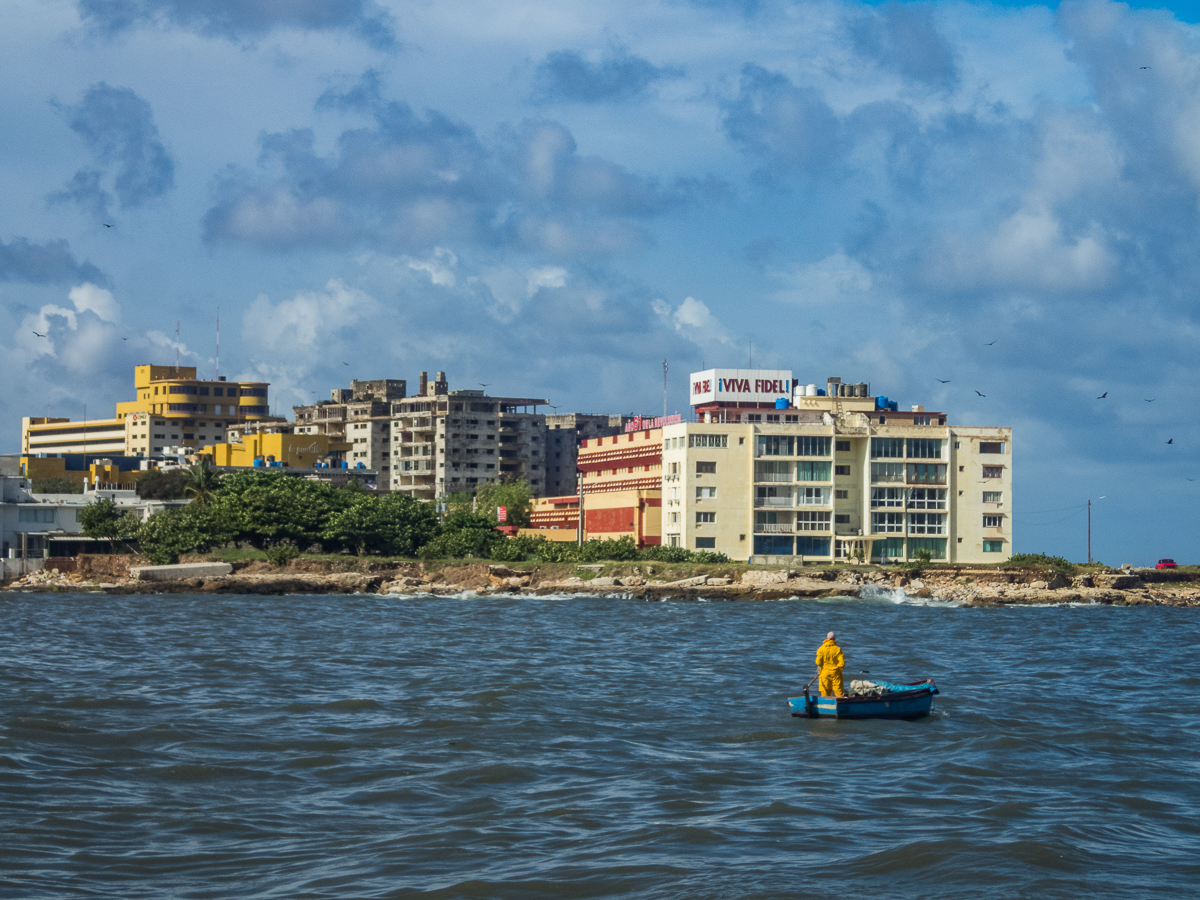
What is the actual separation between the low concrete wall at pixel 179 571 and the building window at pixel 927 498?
177ft

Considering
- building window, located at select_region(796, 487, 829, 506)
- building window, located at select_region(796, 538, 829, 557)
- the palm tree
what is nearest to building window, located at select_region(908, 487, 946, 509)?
building window, located at select_region(796, 487, 829, 506)

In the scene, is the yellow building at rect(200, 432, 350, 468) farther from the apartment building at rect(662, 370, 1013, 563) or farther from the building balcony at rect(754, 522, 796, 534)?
the building balcony at rect(754, 522, 796, 534)

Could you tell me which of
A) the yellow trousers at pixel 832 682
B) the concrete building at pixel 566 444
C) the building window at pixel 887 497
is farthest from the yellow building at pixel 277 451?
the yellow trousers at pixel 832 682

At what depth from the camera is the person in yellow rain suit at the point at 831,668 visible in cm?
3192

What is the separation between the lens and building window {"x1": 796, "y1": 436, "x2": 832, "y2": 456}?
106 metres

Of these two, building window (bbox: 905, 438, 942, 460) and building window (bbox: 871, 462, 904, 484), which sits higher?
building window (bbox: 905, 438, 942, 460)

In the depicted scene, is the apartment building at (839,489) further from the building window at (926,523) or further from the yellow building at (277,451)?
the yellow building at (277,451)

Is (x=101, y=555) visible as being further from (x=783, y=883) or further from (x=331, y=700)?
(x=783, y=883)

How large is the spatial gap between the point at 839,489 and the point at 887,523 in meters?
4.75

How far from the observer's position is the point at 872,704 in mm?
32062

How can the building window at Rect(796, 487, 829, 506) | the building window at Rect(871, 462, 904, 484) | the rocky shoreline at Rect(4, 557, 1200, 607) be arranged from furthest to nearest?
the building window at Rect(871, 462, 904, 484), the building window at Rect(796, 487, 829, 506), the rocky shoreline at Rect(4, 557, 1200, 607)

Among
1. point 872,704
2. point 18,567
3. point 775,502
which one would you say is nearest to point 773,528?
point 775,502

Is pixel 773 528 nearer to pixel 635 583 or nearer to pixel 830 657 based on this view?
pixel 635 583

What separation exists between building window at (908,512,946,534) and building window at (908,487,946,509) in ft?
2.10
